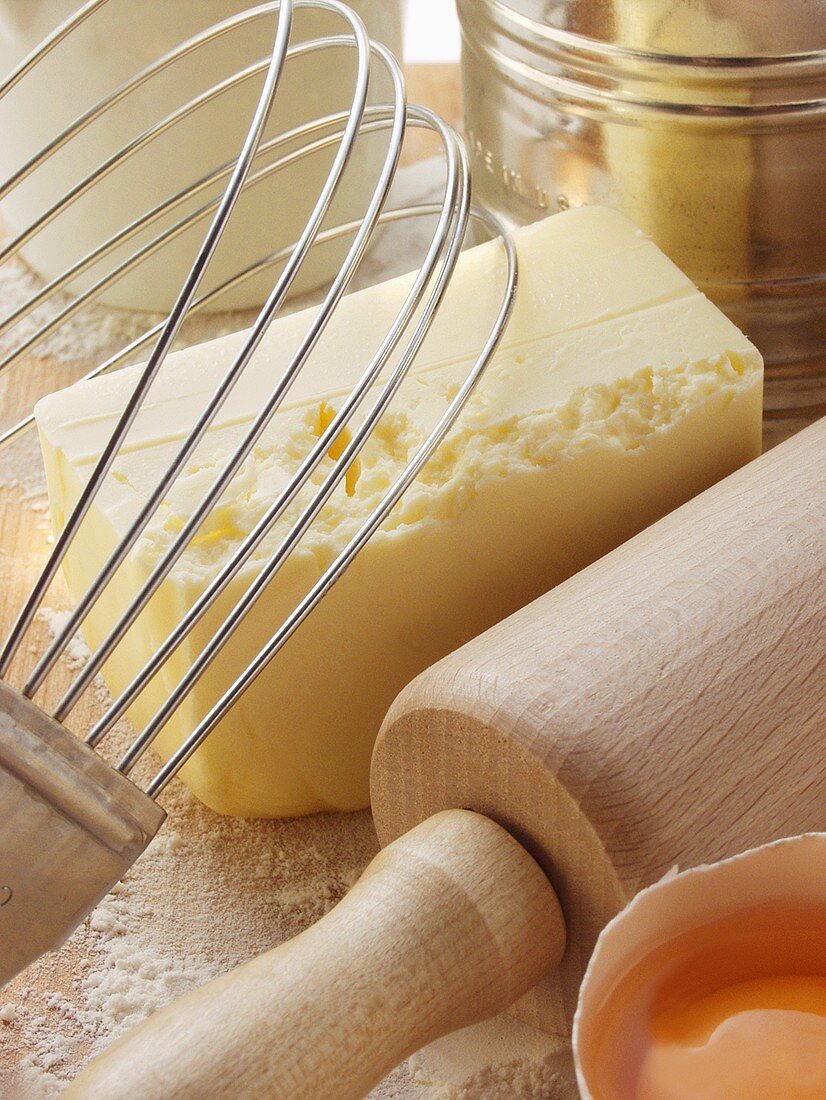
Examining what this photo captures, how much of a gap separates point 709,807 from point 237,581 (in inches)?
7.0

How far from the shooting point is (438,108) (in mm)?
962

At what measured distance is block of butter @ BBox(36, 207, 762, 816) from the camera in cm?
50

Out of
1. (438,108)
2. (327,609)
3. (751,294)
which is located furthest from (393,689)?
(438,108)

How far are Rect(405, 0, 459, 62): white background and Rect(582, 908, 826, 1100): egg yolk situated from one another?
1.00m

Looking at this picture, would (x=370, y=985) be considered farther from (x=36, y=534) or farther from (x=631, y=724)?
(x=36, y=534)

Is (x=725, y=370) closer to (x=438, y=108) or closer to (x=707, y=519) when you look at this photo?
(x=707, y=519)

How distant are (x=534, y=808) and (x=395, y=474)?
0.52 feet

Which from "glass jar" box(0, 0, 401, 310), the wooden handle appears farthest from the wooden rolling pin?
"glass jar" box(0, 0, 401, 310)

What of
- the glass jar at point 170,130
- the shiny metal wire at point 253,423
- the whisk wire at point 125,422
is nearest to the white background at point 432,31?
the glass jar at point 170,130

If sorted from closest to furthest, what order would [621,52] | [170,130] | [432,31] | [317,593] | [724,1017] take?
[724,1017]
[317,593]
[621,52]
[170,130]
[432,31]

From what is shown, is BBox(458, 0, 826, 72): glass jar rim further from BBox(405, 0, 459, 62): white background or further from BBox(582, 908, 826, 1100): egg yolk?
BBox(405, 0, 459, 62): white background

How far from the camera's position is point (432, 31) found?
1.31 metres

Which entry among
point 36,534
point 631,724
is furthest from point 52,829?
point 36,534

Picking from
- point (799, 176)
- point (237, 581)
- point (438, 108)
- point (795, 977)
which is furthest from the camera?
point (438, 108)
